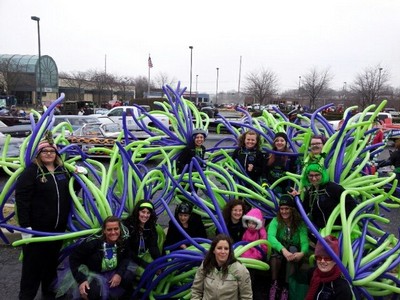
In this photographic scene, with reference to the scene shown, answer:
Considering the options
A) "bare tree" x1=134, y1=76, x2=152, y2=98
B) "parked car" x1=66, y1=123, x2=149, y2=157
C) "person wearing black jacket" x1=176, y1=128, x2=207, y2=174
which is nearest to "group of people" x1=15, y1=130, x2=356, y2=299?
"person wearing black jacket" x1=176, y1=128, x2=207, y2=174

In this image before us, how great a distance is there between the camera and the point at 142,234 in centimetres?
376

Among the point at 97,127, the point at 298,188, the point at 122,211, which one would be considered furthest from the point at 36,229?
the point at 97,127

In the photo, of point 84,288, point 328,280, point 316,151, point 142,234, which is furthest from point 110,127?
point 328,280

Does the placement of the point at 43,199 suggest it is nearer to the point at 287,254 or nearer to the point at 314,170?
the point at 287,254

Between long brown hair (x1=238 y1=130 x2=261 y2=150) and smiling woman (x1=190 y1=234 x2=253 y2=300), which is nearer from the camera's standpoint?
smiling woman (x1=190 y1=234 x2=253 y2=300)

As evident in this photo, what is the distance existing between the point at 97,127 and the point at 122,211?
338 inches

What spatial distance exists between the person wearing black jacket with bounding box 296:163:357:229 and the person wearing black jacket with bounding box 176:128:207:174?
1.77 metres

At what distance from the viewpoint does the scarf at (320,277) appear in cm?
295

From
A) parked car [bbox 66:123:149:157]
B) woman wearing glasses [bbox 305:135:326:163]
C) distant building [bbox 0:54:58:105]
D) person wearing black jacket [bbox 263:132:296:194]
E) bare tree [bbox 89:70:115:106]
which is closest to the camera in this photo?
woman wearing glasses [bbox 305:135:326:163]

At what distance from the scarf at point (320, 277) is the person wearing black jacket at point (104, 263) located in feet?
5.20

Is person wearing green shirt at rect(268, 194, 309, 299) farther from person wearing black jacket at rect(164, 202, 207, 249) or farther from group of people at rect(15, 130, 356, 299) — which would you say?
person wearing black jacket at rect(164, 202, 207, 249)

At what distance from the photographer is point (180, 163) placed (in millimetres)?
5312

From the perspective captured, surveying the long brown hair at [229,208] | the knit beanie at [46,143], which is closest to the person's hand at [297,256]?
the long brown hair at [229,208]

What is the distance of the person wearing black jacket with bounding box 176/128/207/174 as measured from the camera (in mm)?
5219
